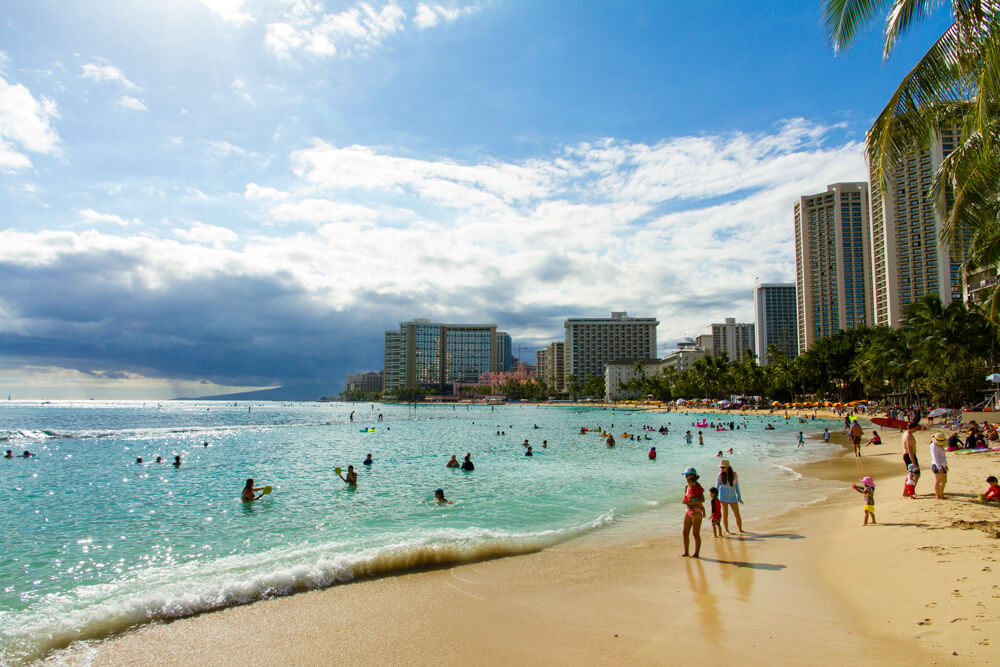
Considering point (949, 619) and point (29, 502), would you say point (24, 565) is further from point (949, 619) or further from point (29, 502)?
point (949, 619)

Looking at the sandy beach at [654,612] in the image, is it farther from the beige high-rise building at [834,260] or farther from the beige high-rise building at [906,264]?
the beige high-rise building at [834,260]

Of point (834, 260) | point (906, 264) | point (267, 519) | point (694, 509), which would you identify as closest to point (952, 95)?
point (694, 509)

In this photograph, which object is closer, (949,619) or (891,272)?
(949,619)

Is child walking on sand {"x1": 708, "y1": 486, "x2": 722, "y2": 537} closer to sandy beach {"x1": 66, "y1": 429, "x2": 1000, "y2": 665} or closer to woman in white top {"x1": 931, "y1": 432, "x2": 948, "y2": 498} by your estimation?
sandy beach {"x1": 66, "y1": 429, "x2": 1000, "y2": 665}

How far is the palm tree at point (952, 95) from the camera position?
24.2 feet

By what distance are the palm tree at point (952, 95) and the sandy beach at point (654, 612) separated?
616 cm

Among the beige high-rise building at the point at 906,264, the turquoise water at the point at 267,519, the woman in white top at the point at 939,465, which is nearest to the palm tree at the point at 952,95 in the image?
the woman in white top at the point at 939,465

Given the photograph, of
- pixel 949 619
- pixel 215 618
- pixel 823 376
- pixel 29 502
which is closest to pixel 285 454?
pixel 29 502

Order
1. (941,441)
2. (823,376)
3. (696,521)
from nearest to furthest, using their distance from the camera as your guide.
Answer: (696,521) < (941,441) < (823,376)

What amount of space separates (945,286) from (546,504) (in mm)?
108559

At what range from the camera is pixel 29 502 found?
16547 mm

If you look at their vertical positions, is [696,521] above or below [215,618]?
above

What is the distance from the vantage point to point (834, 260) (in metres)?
123

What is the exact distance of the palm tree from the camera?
7.36m
